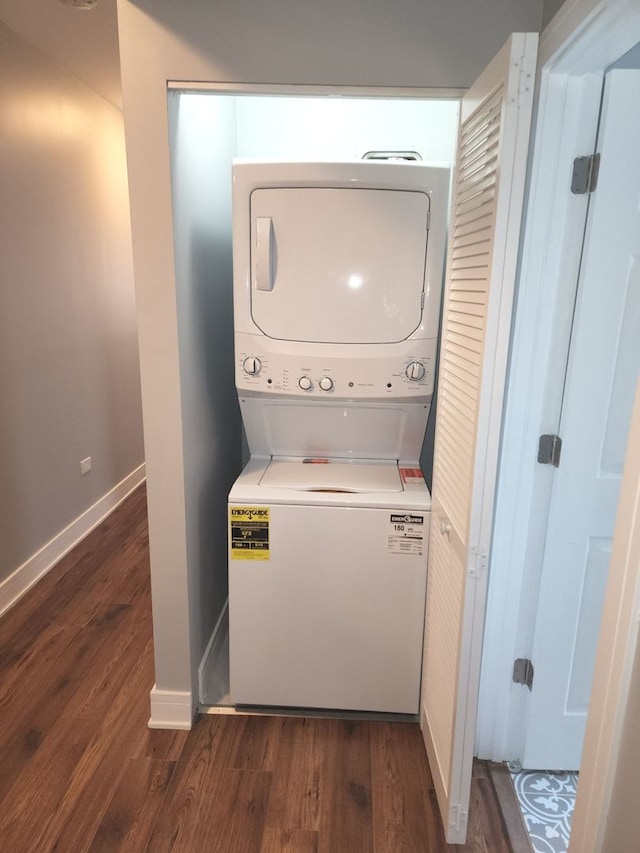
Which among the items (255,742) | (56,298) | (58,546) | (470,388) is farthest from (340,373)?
(58,546)

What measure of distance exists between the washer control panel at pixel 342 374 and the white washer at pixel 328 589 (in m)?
0.31

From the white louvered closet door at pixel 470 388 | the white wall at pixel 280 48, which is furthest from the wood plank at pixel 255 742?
the white wall at pixel 280 48

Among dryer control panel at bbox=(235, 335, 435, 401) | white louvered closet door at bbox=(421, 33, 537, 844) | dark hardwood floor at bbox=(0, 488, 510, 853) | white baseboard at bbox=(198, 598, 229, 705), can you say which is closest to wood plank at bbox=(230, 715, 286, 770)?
dark hardwood floor at bbox=(0, 488, 510, 853)

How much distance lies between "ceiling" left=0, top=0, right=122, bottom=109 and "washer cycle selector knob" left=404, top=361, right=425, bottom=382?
169 centimetres

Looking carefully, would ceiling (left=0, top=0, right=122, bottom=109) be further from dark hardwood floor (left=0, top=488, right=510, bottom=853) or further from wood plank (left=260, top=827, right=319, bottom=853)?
wood plank (left=260, top=827, right=319, bottom=853)

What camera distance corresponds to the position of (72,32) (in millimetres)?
2396

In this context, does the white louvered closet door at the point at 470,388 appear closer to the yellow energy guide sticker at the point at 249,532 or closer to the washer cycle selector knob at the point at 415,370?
the washer cycle selector knob at the point at 415,370

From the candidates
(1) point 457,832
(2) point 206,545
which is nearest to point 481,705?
(1) point 457,832

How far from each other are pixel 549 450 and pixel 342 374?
667mm

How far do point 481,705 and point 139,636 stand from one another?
143 cm

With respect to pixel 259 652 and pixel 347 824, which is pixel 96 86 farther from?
pixel 347 824

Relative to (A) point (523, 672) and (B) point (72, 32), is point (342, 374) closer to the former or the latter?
(A) point (523, 672)

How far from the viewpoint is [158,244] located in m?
1.62

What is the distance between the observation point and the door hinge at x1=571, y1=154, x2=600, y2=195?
140 cm
